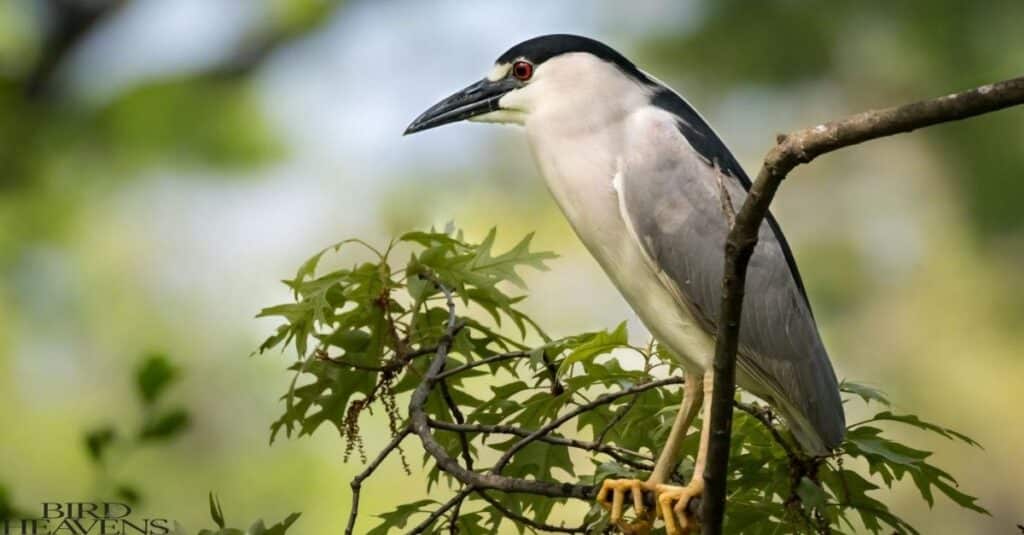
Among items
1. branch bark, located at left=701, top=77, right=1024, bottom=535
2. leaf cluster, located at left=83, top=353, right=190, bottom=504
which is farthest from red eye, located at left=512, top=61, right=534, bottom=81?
leaf cluster, located at left=83, top=353, right=190, bottom=504

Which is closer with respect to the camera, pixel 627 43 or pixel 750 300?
pixel 750 300

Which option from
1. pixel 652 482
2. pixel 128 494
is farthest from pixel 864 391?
pixel 128 494

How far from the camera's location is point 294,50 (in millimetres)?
6008

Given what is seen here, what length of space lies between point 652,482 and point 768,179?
604mm

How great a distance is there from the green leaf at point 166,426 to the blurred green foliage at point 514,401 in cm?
64

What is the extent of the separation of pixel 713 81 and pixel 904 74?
809mm

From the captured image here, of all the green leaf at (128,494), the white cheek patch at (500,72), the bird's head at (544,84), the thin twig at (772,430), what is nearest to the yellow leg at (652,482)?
the thin twig at (772,430)

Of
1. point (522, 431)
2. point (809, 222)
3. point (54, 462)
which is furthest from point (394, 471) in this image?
point (522, 431)

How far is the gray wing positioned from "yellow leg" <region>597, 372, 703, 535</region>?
174 mm

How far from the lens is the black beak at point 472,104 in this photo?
1.95 metres

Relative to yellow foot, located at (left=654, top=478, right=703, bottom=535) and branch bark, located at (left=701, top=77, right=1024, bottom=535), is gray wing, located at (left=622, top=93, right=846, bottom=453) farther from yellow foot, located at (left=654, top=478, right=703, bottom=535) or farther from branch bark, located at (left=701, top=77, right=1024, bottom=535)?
branch bark, located at (left=701, top=77, right=1024, bottom=535)

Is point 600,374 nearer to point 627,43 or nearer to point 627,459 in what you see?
point 627,459

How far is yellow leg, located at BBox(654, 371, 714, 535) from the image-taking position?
60.6 inches

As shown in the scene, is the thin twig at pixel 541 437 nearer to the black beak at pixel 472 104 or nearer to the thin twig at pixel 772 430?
the thin twig at pixel 772 430
